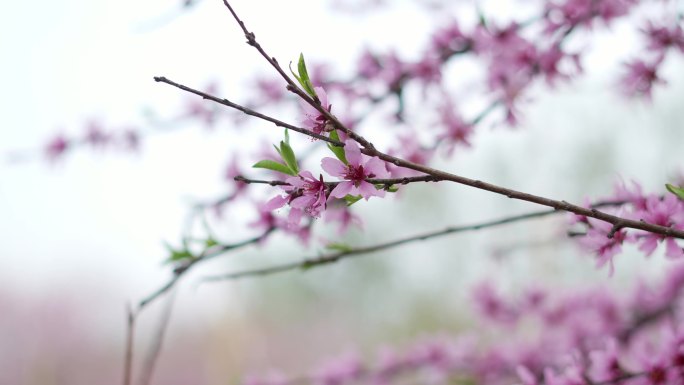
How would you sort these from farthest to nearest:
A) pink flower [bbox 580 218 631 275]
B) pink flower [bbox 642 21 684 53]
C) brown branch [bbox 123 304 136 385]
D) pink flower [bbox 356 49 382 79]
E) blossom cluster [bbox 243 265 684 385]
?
blossom cluster [bbox 243 265 684 385], pink flower [bbox 356 49 382 79], pink flower [bbox 642 21 684 53], brown branch [bbox 123 304 136 385], pink flower [bbox 580 218 631 275]

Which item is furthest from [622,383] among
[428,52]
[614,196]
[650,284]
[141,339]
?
[141,339]

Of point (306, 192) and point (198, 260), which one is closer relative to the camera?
point (306, 192)

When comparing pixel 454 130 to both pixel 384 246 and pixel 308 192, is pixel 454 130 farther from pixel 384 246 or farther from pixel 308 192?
pixel 308 192

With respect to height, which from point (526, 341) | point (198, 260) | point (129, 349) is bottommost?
point (129, 349)

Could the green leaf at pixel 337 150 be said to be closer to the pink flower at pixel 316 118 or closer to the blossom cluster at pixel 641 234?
the pink flower at pixel 316 118

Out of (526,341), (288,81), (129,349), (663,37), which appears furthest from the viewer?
(526,341)

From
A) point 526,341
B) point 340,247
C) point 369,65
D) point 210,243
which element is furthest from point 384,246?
point 526,341

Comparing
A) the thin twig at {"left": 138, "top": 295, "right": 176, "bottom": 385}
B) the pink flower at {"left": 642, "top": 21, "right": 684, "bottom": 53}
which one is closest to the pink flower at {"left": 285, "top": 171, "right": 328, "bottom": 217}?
the thin twig at {"left": 138, "top": 295, "right": 176, "bottom": 385}

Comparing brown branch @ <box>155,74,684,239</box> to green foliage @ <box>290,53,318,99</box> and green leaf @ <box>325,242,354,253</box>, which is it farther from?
green leaf @ <box>325,242,354,253</box>

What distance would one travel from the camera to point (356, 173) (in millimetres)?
396

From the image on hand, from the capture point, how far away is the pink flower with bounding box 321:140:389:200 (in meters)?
0.39

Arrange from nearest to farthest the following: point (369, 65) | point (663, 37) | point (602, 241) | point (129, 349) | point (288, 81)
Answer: point (288, 81) → point (602, 241) → point (129, 349) → point (663, 37) → point (369, 65)

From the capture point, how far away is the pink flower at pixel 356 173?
1.28ft

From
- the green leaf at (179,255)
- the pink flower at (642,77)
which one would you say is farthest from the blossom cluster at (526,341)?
the green leaf at (179,255)
